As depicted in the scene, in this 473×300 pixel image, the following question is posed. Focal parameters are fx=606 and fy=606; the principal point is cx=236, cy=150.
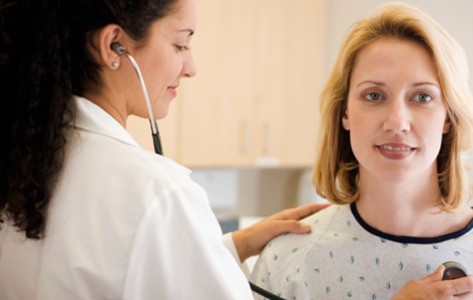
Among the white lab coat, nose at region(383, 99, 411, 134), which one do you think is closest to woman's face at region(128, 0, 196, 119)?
the white lab coat

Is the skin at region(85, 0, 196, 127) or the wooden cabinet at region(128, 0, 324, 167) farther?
the wooden cabinet at region(128, 0, 324, 167)

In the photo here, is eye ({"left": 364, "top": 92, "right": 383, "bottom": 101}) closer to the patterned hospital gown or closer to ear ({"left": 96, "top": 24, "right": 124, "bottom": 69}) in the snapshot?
the patterned hospital gown

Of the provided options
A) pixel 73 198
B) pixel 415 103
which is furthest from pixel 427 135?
pixel 73 198

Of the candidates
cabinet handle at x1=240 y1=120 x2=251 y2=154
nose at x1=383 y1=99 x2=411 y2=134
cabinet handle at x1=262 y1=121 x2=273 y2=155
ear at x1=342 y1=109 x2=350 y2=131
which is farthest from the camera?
cabinet handle at x1=262 y1=121 x2=273 y2=155

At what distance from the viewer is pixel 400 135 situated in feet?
3.91

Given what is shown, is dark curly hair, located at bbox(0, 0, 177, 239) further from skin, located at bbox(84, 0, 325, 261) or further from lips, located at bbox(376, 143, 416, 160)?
lips, located at bbox(376, 143, 416, 160)

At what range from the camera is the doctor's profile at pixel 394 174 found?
1222 millimetres

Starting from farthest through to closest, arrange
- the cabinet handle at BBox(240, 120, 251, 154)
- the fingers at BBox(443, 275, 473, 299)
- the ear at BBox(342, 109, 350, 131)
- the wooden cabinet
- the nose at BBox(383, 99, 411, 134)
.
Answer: the cabinet handle at BBox(240, 120, 251, 154), the wooden cabinet, the ear at BBox(342, 109, 350, 131), the nose at BBox(383, 99, 411, 134), the fingers at BBox(443, 275, 473, 299)

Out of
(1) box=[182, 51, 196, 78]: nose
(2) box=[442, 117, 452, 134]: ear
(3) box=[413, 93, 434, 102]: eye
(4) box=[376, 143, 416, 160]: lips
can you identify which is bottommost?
(4) box=[376, 143, 416, 160]: lips

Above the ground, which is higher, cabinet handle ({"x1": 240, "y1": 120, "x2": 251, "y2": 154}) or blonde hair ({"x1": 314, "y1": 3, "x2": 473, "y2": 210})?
blonde hair ({"x1": 314, "y1": 3, "x2": 473, "y2": 210})

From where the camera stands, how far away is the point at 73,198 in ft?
2.88

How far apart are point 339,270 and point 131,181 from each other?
60cm

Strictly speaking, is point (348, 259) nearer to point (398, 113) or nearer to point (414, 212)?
point (414, 212)

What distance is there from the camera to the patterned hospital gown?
1.23 meters
